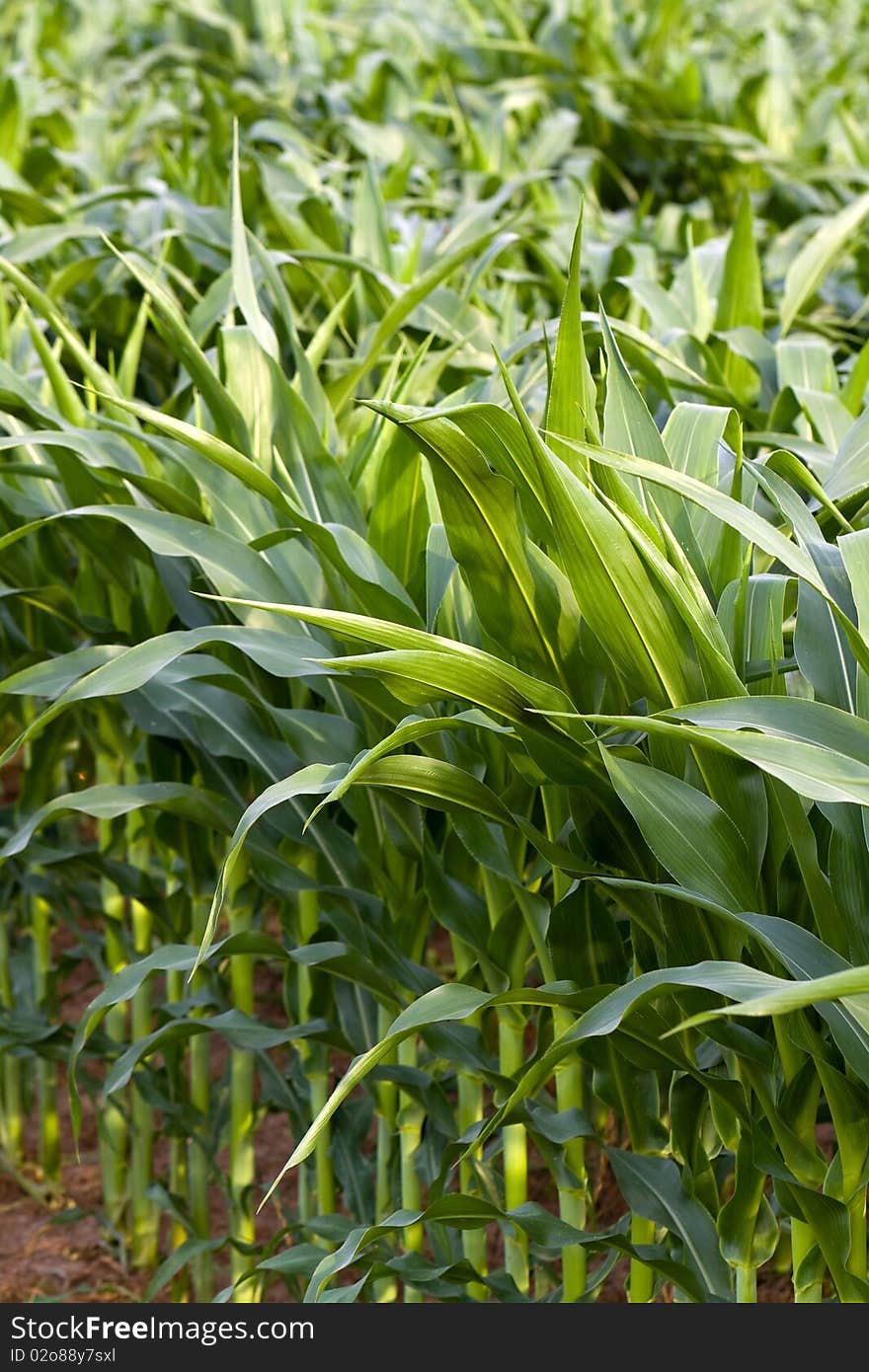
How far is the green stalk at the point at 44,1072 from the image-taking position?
6.41 feet

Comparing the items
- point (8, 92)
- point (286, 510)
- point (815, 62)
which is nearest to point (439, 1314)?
point (286, 510)

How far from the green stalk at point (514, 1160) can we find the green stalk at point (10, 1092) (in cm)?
90

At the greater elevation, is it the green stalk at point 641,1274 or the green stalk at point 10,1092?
the green stalk at point 641,1274

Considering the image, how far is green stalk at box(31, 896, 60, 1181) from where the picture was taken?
1953 millimetres

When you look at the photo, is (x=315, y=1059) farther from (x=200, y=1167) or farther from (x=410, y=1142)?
(x=200, y=1167)

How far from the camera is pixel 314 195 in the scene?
2266 mm

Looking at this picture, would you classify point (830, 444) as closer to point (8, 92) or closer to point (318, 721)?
point (318, 721)

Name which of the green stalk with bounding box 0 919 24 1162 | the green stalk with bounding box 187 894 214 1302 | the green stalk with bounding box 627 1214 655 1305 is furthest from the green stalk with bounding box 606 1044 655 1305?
the green stalk with bounding box 0 919 24 1162

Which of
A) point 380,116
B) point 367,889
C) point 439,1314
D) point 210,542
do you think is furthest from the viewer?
point 380,116

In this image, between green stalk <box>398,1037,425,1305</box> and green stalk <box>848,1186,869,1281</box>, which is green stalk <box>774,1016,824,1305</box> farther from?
green stalk <box>398,1037,425,1305</box>

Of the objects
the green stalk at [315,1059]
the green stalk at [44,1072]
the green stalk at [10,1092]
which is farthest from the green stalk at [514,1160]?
the green stalk at [10,1092]

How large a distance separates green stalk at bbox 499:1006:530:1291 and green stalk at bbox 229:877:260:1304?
37cm

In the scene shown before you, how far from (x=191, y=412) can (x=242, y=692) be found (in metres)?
0.48

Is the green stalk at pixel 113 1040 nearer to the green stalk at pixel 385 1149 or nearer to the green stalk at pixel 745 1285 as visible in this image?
the green stalk at pixel 385 1149
